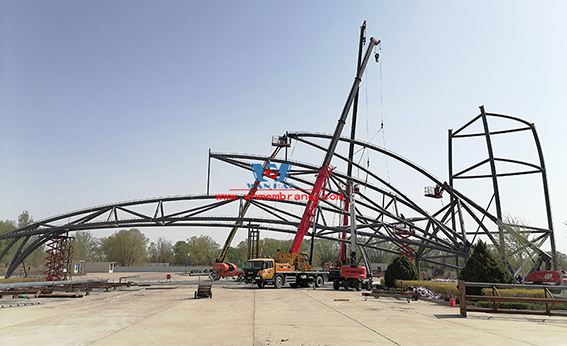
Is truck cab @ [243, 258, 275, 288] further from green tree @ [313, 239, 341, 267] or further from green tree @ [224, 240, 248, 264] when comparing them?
green tree @ [224, 240, 248, 264]

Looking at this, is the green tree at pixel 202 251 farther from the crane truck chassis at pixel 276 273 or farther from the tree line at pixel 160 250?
the crane truck chassis at pixel 276 273

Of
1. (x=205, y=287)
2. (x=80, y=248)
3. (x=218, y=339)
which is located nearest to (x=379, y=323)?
(x=218, y=339)

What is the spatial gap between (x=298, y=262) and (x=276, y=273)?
339cm

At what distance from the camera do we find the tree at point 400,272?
32.8 m

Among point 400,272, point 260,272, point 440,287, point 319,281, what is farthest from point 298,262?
point 440,287

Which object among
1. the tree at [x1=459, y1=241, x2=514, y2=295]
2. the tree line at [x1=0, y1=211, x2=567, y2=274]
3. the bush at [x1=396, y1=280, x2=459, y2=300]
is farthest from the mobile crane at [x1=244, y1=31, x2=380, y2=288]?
the tree line at [x1=0, y1=211, x2=567, y2=274]

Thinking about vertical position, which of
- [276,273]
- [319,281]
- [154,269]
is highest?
[276,273]

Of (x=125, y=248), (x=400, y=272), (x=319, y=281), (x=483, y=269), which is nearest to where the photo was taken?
(x=483, y=269)

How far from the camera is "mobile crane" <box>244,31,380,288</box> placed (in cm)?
3394

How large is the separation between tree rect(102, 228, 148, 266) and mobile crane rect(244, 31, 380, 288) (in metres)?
72.9

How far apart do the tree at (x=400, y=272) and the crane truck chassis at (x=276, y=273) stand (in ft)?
23.9

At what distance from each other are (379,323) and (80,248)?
9640cm

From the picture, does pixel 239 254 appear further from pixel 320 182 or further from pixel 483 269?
pixel 483 269

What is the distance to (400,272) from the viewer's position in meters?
32.8
